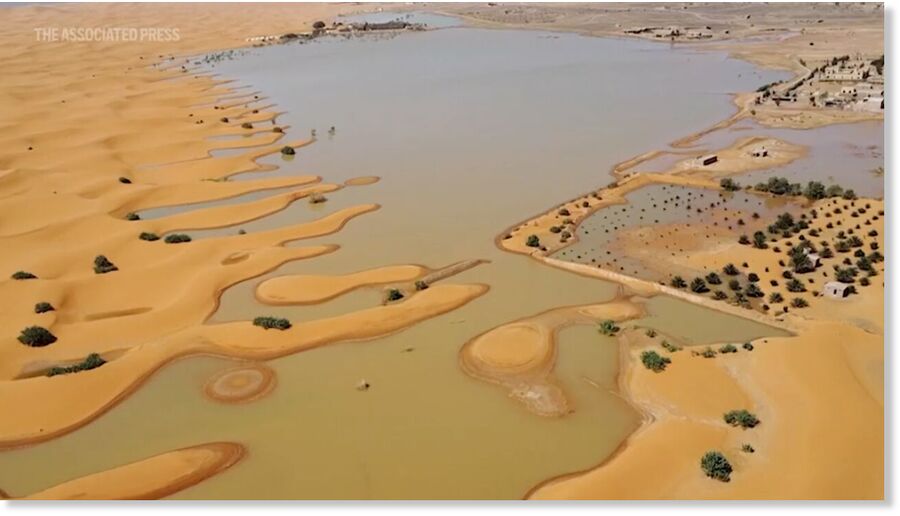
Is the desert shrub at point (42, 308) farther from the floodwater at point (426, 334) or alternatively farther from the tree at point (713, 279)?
the tree at point (713, 279)

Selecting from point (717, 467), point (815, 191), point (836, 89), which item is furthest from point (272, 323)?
point (836, 89)

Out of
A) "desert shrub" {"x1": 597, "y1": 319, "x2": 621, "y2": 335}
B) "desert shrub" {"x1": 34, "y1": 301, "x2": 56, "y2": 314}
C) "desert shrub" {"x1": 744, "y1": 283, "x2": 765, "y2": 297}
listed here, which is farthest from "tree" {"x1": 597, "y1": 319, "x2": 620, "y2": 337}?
"desert shrub" {"x1": 34, "y1": 301, "x2": 56, "y2": 314}

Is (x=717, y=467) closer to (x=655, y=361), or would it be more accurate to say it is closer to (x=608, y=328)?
(x=655, y=361)

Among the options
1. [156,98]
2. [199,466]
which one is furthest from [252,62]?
[199,466]

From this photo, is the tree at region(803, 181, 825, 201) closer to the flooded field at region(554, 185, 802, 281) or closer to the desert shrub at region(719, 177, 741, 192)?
the flooded field at region(554, 185, 802, 281)

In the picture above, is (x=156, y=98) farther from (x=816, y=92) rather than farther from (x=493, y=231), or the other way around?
(x=816, y=92)

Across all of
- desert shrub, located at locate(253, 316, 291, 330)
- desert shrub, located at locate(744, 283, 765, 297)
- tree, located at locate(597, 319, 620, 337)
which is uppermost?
desert shrub, located at locate(744, 283, 765, 297)
